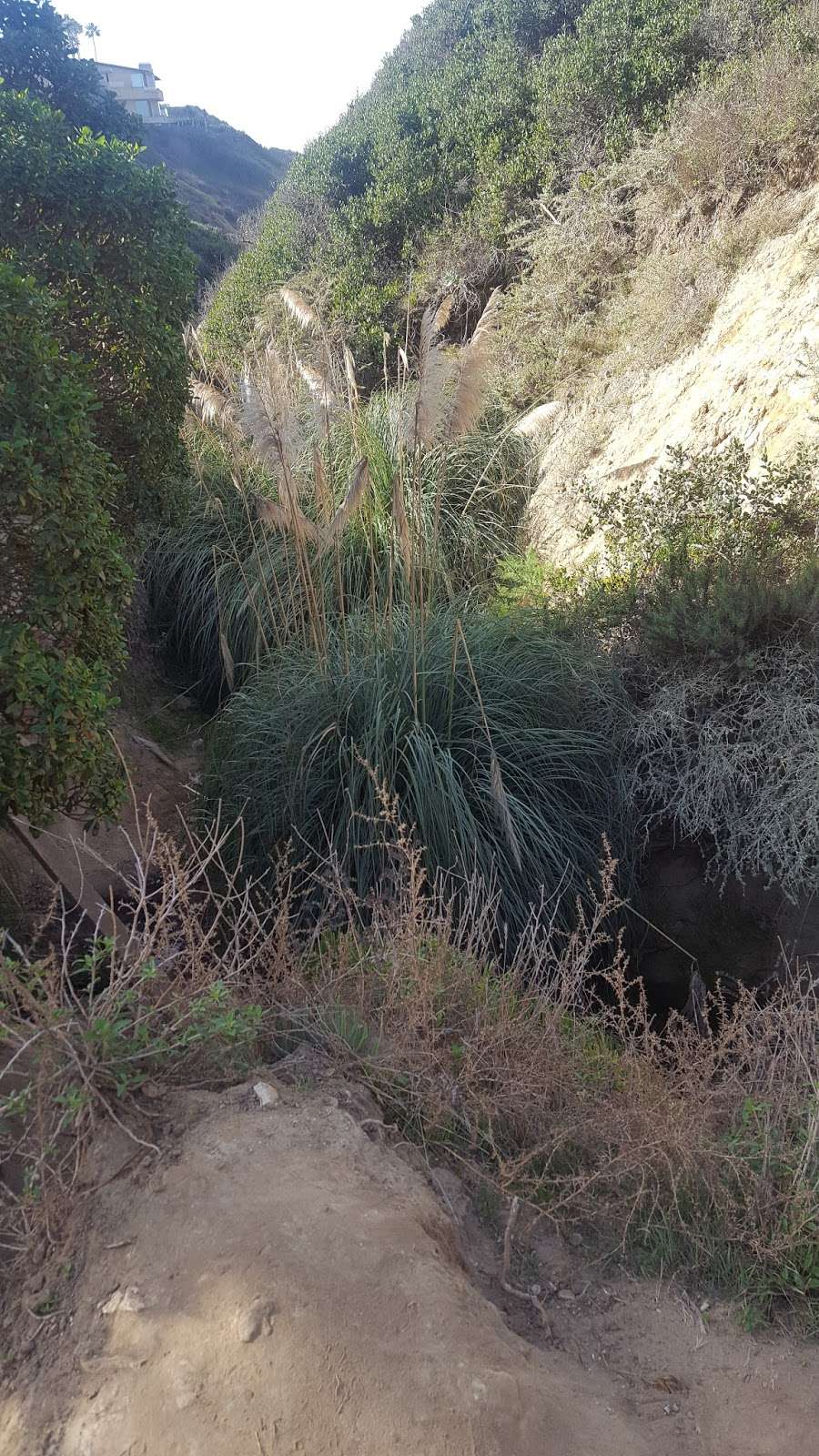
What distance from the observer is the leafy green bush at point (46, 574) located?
384 cm

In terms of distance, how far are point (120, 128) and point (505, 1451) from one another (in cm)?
1375

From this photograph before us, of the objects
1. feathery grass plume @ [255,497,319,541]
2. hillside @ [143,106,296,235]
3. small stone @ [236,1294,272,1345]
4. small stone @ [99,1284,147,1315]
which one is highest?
hillside @ [143,106,296,235]

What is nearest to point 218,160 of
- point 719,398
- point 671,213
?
point 671,213

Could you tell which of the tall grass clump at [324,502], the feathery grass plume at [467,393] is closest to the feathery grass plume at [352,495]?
the tall grass clump at [324,502]

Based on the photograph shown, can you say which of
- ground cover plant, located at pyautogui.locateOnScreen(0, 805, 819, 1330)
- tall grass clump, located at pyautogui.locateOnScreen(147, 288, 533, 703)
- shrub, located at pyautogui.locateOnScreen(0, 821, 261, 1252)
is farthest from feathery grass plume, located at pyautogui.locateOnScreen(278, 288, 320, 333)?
shrub, located at pyautogui.locateOnScreen(0, 821, 261, 1252)

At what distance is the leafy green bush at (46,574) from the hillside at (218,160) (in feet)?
119

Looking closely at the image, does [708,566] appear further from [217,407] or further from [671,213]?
[671,213]

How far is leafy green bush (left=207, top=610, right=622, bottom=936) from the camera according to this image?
15.9 feet

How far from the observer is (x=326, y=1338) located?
219 cm

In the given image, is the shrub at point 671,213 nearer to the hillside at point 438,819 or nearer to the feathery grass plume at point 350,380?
the hillside at point 438,819

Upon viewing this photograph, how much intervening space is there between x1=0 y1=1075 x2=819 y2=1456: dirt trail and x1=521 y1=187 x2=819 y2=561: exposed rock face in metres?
5.64

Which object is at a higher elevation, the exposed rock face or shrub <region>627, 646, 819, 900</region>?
the exposed rock face

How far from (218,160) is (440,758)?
154 feet

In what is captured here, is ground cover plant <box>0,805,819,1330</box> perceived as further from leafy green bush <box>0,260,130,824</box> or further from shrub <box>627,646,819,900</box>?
shrub <box>627,646,819,900</box>
